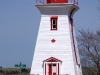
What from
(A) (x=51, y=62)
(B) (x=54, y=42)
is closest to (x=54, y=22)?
(B) (x=54, y=42)

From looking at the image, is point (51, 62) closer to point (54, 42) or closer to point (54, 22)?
point (54, 42)

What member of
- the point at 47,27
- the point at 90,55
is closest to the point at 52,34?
the point at 47,27

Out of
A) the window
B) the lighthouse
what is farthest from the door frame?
the window

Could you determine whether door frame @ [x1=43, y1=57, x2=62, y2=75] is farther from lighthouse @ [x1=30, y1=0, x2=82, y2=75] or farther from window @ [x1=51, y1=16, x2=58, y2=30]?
window @ [x1=51, y1=16, x2=58, y2=30]

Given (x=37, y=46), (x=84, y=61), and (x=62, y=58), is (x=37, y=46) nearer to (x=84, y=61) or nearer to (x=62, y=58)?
(x=62, y=58)

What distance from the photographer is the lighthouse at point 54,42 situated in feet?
139

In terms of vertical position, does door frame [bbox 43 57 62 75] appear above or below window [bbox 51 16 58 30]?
below

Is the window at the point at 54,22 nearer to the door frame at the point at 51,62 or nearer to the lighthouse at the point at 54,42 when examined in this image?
the lighthouse at the point at 54,42

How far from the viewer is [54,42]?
42750 mm

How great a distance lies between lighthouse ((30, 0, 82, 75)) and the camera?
4231 centimetres

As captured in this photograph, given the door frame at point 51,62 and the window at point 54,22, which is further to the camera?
the window at point 54,22

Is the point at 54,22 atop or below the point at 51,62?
atop

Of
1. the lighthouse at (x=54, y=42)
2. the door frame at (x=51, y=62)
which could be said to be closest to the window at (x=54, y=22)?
the lighthouse at (x=54, y=42)

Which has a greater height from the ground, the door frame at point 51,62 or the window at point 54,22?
the window at point 54,22
